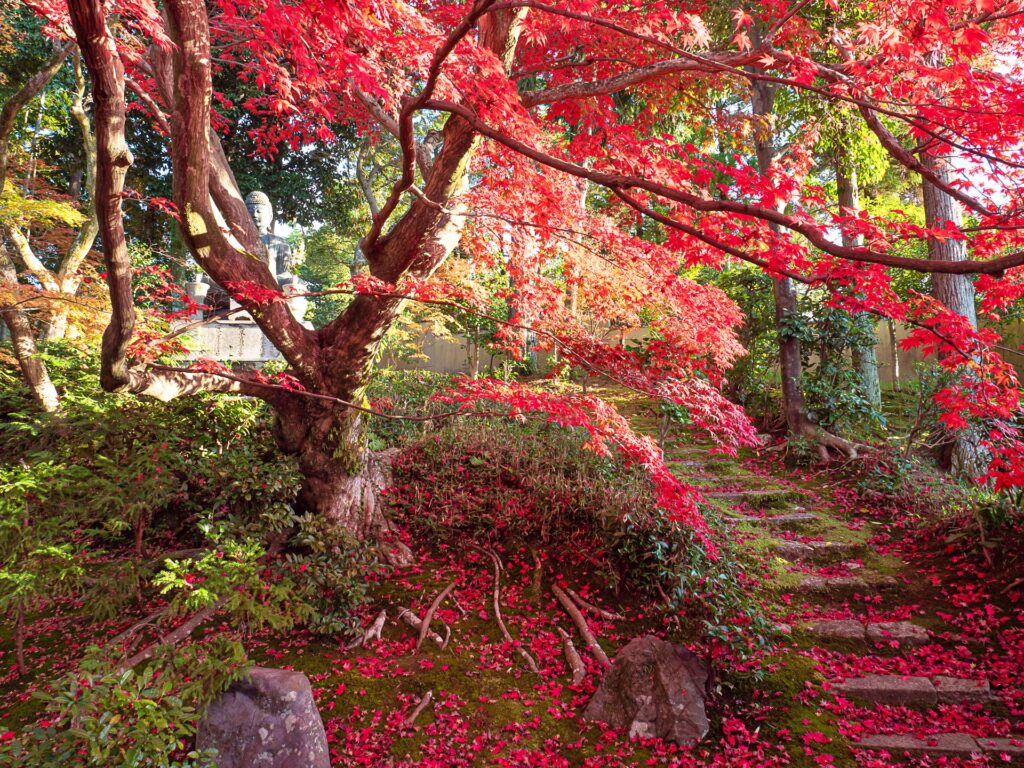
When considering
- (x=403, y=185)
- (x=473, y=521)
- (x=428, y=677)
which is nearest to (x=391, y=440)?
(x=473, y=521)

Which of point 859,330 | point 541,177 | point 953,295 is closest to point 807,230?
point 541,177

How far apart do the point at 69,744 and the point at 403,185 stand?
9.38ft

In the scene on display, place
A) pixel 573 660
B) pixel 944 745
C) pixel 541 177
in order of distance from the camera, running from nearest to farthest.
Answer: pixel 944 745, pixel 573 660, pixel 541 177

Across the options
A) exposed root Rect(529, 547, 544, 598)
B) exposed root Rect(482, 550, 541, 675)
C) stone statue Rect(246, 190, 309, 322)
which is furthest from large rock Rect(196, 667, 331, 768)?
stone statue Rect(246, 190, 309, 322)

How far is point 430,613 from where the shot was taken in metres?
4.13

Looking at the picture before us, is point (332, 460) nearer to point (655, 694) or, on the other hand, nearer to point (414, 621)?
point (414, 621)

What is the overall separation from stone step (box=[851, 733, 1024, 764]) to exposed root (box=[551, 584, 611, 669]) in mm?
1481

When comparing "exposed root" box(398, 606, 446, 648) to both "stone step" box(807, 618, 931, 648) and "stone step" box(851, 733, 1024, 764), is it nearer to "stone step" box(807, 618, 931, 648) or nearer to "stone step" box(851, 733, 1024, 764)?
"stone step" box(851, 733, 1024, 764)

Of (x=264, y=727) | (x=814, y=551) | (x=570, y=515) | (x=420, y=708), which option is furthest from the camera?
(x=814, y=551)

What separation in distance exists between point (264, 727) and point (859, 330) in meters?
8.93

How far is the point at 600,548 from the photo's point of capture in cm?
469

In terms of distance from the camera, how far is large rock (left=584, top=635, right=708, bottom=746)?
305 cm

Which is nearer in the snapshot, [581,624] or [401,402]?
[581,624]

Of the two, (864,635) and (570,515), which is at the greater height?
(570,515)
